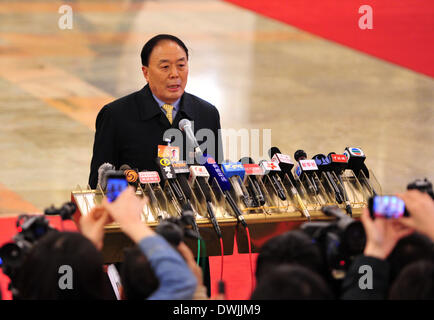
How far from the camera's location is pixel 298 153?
11.5ft

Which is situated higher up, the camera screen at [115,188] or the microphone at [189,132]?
the microphone at [189,132]

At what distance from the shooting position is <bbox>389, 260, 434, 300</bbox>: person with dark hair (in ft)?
6.20

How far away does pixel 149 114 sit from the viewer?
152 inches

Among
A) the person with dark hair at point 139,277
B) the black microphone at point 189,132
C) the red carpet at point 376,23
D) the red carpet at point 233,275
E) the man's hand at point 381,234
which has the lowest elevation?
the red carpet at point 233,275

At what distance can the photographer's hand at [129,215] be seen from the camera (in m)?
2.16

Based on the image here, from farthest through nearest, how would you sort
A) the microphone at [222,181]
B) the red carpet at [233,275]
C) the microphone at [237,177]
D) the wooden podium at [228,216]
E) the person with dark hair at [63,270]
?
1. the red carpet at [233,275]
2. the microphone at [237,177]
3. the microphone at [222,181]
4. the wooden podium at [228,216]
5. the person with dark hair at [63,270]

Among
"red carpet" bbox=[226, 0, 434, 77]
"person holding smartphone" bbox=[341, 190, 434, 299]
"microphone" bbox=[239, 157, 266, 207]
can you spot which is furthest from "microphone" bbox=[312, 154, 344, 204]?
"red carpet" bbox=[226, 0, 434, 77]

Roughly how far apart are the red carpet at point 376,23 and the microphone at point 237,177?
5.28 metres

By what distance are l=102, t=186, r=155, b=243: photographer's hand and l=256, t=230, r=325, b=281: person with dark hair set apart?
335 mm

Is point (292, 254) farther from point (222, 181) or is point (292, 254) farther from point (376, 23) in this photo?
point (376, 23)

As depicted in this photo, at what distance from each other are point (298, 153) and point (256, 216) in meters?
0.47

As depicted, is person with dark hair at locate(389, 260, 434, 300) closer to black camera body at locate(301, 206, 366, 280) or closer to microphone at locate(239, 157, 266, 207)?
black camera body at locate(301, 206, 366, 280)

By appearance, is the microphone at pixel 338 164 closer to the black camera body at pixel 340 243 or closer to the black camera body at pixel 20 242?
the black camera body at pixel 340 243

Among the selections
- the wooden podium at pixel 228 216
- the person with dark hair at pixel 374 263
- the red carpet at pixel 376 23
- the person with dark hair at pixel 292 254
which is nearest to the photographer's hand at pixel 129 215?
the person with dark hair at pixel 292 254
